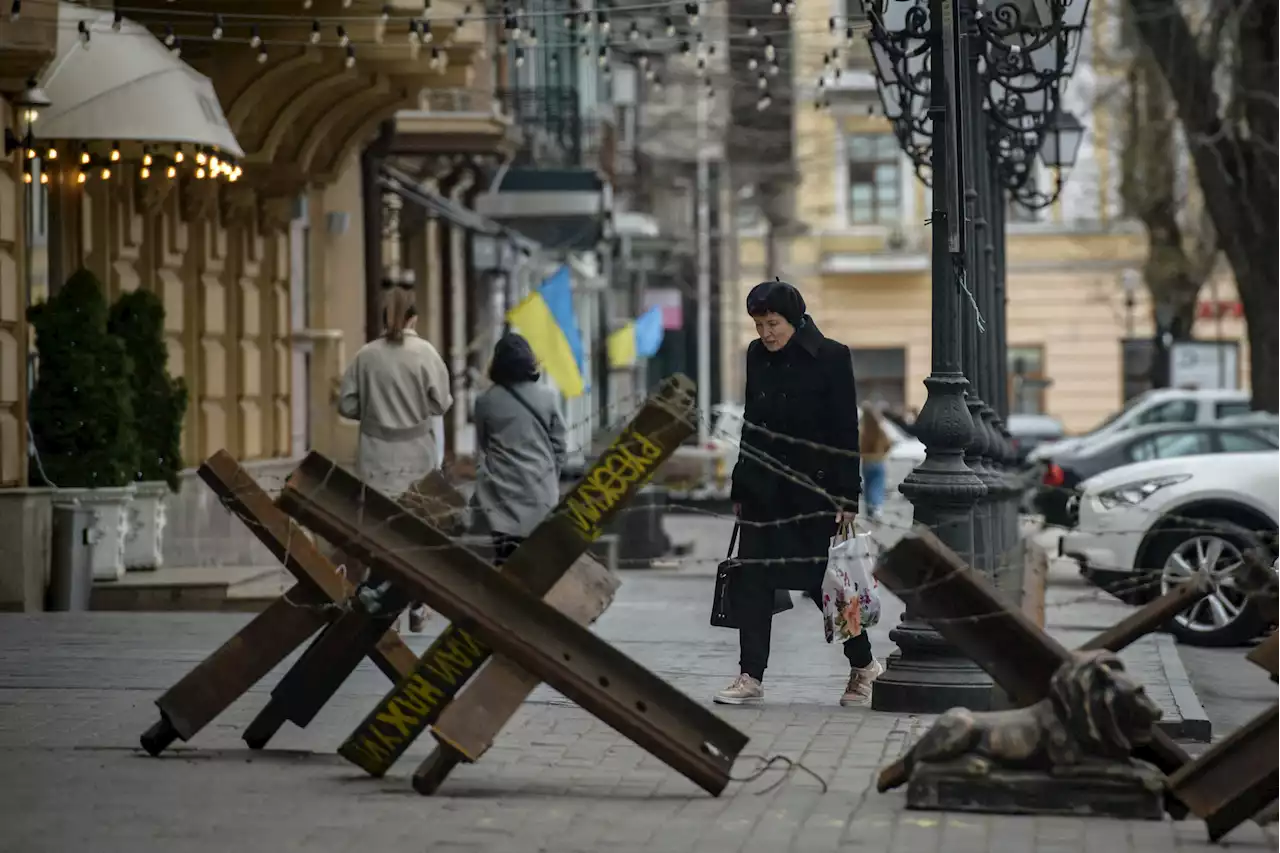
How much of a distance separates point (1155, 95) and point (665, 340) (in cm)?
2682

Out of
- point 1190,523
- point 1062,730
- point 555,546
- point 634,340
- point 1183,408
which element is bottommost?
point 1062,730

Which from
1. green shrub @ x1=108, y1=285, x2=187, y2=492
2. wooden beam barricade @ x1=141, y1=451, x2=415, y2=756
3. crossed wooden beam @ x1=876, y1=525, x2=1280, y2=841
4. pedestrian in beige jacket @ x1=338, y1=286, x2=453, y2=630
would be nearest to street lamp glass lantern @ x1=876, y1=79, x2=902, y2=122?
pedestrian in beige jacket @ x1=338, y1=286, x2=453, y2=630

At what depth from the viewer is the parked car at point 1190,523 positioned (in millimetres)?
15602

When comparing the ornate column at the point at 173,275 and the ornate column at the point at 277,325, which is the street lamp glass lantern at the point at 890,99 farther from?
the ornate column at the point at 277,325

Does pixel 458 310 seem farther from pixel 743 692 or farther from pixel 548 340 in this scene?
pixel 743 692

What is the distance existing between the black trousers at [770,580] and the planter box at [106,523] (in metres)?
6.15

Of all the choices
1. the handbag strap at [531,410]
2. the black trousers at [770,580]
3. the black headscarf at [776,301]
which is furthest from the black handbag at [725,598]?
the handbag strap at [531,410]

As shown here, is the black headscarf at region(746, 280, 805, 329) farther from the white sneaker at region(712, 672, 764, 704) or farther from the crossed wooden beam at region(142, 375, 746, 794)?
the crossed wooden beam at region(142, 375, 746, 794)

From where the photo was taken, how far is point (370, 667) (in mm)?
12109

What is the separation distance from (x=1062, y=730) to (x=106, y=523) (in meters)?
9.74

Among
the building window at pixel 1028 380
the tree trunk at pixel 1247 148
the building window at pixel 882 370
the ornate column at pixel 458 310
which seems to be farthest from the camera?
the building window at pixel 882 370

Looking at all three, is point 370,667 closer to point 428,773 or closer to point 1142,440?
point 428,773

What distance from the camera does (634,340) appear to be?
47.0 metres

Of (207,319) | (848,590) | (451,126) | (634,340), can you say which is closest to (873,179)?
(634,340)
